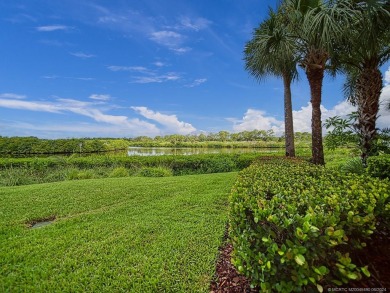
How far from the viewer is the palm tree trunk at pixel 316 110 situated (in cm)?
785

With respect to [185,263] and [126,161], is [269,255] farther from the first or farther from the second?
[126,161]

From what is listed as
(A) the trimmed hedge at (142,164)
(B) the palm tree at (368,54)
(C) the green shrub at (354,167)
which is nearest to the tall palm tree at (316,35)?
(B) the palm tree at (368,54)

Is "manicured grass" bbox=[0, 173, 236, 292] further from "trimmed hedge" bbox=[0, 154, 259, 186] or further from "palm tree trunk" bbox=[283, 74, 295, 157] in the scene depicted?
"trimmed hedge" bbox=[0, 154, 259, 186]

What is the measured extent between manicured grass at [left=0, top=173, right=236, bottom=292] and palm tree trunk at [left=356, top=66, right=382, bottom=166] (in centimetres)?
437

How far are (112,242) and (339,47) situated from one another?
764cm

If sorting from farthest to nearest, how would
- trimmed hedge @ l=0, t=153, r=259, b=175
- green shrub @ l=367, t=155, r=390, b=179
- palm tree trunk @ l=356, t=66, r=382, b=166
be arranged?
trimmed hedge @ l=0, t=153, r=259, b=175
palm tree trunk @ l=356, t=66, r=382, b=166
green shrub @ l=367, t=155, r=390, b=179

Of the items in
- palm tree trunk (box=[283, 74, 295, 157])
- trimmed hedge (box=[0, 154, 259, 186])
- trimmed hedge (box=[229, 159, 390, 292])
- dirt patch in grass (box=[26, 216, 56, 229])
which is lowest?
dirt patch in grass (box=[26, 216, 56, 229])

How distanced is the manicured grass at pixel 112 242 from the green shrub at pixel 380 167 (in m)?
3.48

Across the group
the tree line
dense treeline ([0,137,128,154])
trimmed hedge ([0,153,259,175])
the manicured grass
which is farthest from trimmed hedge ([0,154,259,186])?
dense treeline ([0,137,128,154])

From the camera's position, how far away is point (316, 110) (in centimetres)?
801

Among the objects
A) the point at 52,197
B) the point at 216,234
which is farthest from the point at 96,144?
the point at 216,234

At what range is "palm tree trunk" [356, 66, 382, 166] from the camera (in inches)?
267

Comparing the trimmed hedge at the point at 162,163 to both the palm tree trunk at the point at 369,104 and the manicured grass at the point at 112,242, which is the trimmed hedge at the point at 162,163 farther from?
the manicured grass at the point at 112,242

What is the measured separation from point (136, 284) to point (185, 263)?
0.66 meters
